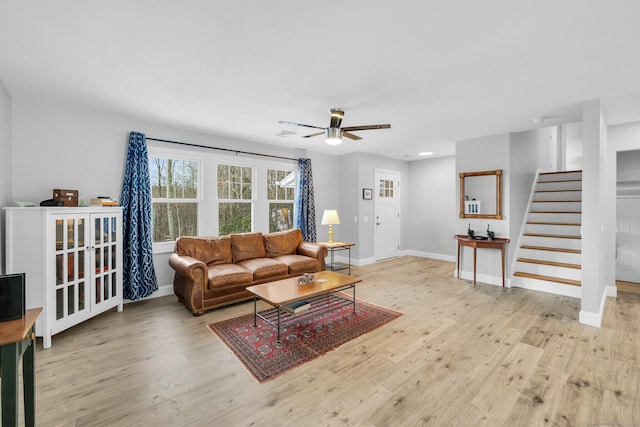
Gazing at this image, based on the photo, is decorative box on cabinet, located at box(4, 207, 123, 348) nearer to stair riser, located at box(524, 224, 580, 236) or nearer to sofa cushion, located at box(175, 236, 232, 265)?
sofa cushion, located at box(175, 236, 232, 265)

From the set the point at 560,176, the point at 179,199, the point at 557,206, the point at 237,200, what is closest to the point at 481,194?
the point at 557,206

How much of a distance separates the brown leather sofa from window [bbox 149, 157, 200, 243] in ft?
1.61

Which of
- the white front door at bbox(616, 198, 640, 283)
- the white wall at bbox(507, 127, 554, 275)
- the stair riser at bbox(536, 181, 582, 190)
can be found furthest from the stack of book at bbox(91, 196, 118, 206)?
the white front door at bbox(616, 198, 640, 283)

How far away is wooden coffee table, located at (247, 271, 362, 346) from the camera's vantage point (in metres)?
3.05

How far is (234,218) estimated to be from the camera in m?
5.30

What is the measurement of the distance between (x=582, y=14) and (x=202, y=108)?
361cm

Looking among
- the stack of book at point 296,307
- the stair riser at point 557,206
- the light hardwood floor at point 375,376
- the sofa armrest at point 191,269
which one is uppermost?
the stair riser at point 557,206

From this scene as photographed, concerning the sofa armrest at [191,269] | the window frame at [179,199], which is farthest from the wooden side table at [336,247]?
the sofa armrest at [191,269]

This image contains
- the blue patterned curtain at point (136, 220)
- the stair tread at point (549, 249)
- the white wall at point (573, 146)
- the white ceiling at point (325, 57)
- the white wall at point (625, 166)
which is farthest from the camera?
the white wall at point (573, 146)

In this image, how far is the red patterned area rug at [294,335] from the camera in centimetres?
258

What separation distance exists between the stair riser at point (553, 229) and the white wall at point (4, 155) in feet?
23.8

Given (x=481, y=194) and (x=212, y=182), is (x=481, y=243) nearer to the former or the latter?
(x=481, y=194)

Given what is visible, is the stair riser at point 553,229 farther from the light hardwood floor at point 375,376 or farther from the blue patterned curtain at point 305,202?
the blue patterned curtain at point 305,202

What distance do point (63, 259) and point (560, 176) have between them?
7.77 metres
